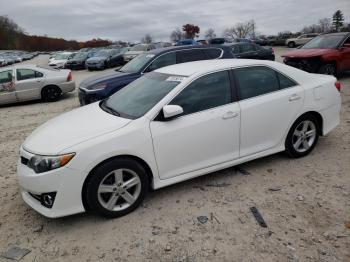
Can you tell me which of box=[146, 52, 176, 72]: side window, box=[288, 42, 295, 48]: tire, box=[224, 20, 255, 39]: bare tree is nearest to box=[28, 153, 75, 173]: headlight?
box=[146, 52, 176, 72]: side window

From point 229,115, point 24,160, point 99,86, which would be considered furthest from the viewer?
point 99,86

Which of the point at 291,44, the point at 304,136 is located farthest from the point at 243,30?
the point at 304,136

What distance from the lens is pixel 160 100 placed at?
389 cm

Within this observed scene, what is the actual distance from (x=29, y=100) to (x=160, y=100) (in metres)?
9.12

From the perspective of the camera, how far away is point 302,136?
4.82m

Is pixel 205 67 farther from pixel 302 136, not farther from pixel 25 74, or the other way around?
pixel 25 74

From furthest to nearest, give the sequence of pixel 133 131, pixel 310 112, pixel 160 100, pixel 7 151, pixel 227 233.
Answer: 1. pixel 7 151
2. pixel 310 112
3. pixel 160 100
4. pixel 133 131
5. pixel 227 233

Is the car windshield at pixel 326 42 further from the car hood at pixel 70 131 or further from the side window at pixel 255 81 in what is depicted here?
the car hood at pixel 70 131

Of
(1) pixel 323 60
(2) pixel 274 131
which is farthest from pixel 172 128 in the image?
(1) pixel 323 60

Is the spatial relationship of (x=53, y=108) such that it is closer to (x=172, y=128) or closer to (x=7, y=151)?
(x=7, y=151)

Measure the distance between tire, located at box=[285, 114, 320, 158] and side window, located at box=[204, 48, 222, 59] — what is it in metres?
4.42

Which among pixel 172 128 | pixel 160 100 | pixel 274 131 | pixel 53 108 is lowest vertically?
pixel 53 108

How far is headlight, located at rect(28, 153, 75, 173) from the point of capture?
330 centimetres

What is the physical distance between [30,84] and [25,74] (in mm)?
401
